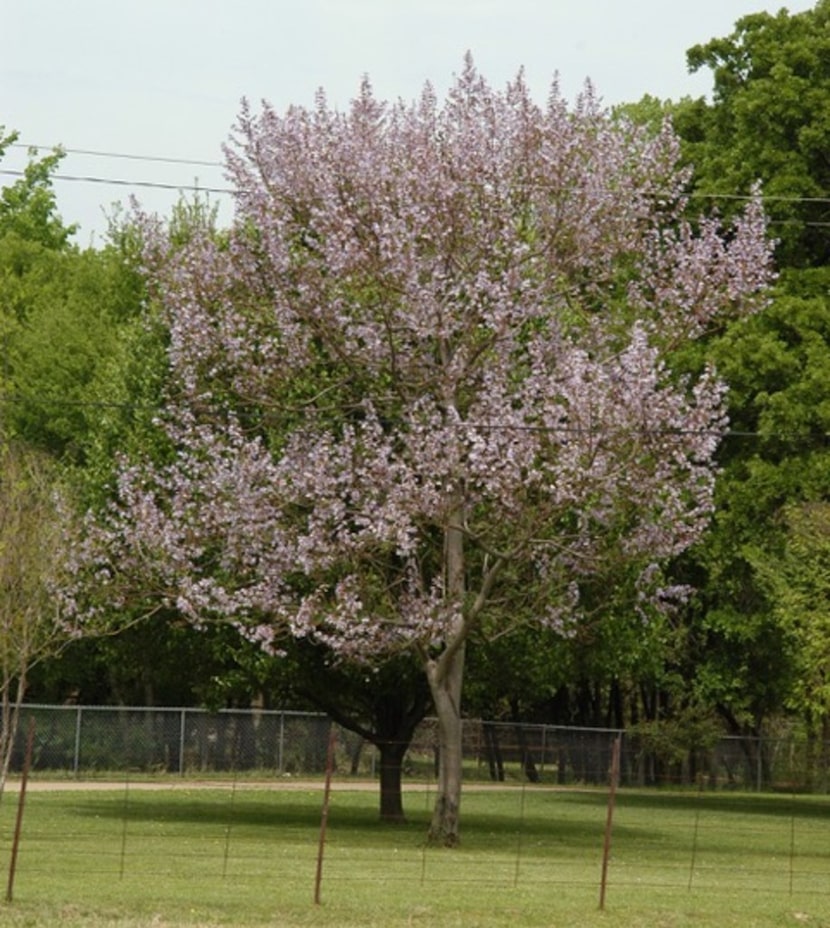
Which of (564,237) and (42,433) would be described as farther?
(42,433)

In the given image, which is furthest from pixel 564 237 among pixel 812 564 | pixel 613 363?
pixel 812 564

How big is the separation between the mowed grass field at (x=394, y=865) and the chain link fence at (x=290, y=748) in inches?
211

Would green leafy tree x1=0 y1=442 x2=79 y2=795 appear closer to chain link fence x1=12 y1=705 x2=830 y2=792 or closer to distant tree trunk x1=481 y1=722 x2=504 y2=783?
chain link fence x1=12 y1=705 x2=830 y2=792

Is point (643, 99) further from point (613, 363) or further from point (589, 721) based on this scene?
point (613, 363)

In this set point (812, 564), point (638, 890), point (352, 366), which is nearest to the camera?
point (638, 890)

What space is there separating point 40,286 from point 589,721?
2353cm

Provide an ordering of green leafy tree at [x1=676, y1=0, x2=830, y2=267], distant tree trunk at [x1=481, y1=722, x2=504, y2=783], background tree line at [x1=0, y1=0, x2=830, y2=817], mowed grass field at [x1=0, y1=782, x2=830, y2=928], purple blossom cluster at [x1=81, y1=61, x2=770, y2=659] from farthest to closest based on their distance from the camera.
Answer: distant tree trunk at [x1=481, y1=722, x2=504, y2=783] → green leafy tree at [x1=676, y1=0, x2=830, y2=267] → background tree line at [x1=0, y1=0, x2=830, y2=817] → purple blossom cluster at [x1=81, y1=61, x2=770, y2=659] → mowed grass field at [x1=0, y1=782, x2=830, y2=928]

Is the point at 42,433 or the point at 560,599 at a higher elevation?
the point at 42,433

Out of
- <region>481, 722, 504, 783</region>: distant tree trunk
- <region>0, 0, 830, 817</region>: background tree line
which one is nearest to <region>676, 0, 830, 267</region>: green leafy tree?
<region>0, 0, 830, 817</region>: background tree line

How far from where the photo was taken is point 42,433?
61156 mm

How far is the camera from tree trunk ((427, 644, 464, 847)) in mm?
32125

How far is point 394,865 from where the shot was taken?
2786cm

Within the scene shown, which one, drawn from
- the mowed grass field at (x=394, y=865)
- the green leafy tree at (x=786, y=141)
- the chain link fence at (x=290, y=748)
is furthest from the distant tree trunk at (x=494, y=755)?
the green leafy tree at (x=786, y=141)

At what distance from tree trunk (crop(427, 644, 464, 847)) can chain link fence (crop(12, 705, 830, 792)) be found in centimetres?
1589
